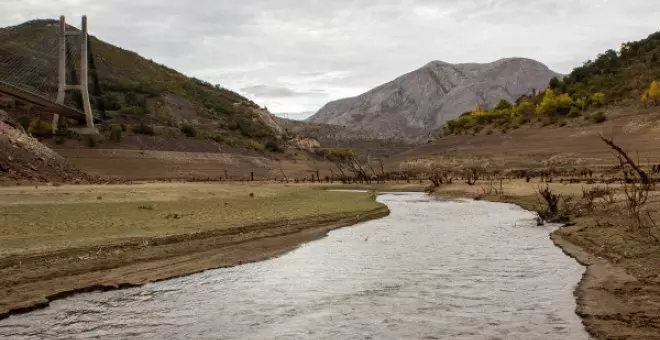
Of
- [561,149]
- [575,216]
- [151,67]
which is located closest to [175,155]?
[561,149]

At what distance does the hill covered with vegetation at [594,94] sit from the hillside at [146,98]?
34.4 m

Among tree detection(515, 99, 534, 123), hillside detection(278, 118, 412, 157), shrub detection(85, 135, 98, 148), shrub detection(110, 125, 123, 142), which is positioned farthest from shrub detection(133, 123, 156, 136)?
hillside detection(278, 118, 412, 157)

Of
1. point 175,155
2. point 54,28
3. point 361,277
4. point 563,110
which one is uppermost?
point 54,28

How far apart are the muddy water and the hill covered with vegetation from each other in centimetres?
5816

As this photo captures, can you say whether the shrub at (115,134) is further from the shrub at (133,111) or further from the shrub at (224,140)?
the shrub at (133,111)

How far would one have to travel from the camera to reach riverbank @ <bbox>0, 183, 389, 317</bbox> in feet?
38.5

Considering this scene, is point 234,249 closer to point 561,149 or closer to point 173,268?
point 173,268

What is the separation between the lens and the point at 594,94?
79312 mm

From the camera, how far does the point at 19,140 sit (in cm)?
3584

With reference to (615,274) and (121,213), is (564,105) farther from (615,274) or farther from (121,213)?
(615,274)

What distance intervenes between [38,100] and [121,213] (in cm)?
3014

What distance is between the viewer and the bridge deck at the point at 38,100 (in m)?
38.2

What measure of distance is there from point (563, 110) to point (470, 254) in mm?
68721

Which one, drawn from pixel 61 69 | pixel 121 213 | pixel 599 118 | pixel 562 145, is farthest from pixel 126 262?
pixel 599 118
